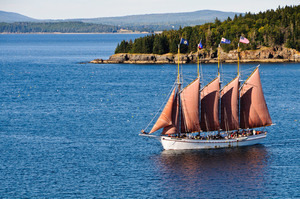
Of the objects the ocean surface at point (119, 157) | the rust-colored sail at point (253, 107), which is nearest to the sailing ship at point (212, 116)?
the rust-colored sail at point (253, 107)

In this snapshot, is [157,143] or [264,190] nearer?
[264,190]

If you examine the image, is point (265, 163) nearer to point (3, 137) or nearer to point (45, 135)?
point (45, 135)

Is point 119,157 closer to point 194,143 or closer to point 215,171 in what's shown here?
point 194,143

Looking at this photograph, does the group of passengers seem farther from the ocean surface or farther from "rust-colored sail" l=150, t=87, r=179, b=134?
"rust-colored sail" l=150, t=87, r=179, b=134

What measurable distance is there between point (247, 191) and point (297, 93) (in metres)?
74.5

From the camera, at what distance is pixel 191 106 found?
78.7 m

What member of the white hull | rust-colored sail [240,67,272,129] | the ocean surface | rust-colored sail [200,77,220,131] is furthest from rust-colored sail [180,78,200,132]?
rust-colored sail [240,67,272,129]

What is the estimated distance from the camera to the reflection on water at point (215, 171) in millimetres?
60344

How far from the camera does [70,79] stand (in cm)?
16900

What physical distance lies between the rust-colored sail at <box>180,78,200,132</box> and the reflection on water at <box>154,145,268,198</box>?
4480 mm

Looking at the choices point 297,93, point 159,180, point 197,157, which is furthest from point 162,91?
point 159,180

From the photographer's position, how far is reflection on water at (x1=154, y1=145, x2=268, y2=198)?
60.3 metres

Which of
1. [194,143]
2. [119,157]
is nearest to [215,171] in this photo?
[194,143]

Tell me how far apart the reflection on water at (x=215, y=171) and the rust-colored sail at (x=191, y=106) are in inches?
176
